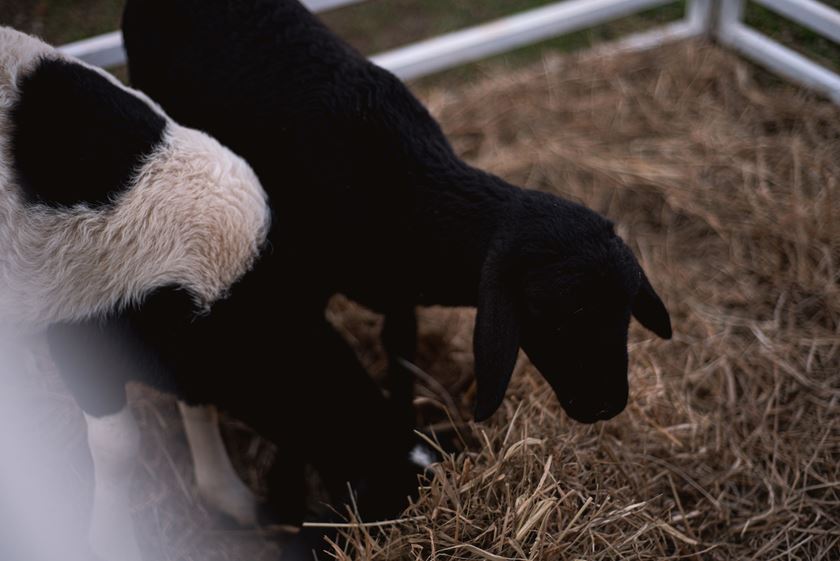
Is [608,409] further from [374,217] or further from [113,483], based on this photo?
[113,483]

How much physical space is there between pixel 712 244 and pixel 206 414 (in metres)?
2.41

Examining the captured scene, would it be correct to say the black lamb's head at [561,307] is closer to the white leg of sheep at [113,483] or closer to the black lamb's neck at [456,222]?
the black lamb's neck at [456,222]

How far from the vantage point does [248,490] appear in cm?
300

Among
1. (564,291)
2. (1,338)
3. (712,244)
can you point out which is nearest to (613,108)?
(712,244)

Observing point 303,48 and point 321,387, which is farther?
point 303,48

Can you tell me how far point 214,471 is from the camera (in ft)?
9.62

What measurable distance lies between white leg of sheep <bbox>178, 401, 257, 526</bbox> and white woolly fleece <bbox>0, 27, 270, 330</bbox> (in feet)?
1.96

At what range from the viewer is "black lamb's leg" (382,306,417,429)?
301 cm

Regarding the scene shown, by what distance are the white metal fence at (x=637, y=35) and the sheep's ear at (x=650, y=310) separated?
221 centimetres

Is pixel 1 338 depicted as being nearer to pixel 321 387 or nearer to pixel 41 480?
pixel 41 480

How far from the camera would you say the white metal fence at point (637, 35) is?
4.22m

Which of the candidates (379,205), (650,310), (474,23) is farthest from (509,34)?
(650,310)

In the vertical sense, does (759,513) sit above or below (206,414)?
below

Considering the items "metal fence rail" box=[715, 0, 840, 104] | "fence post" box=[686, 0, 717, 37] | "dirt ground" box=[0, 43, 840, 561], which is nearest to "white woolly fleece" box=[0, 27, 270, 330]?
"dirt ground" box=[0, 43, 840, 561]
